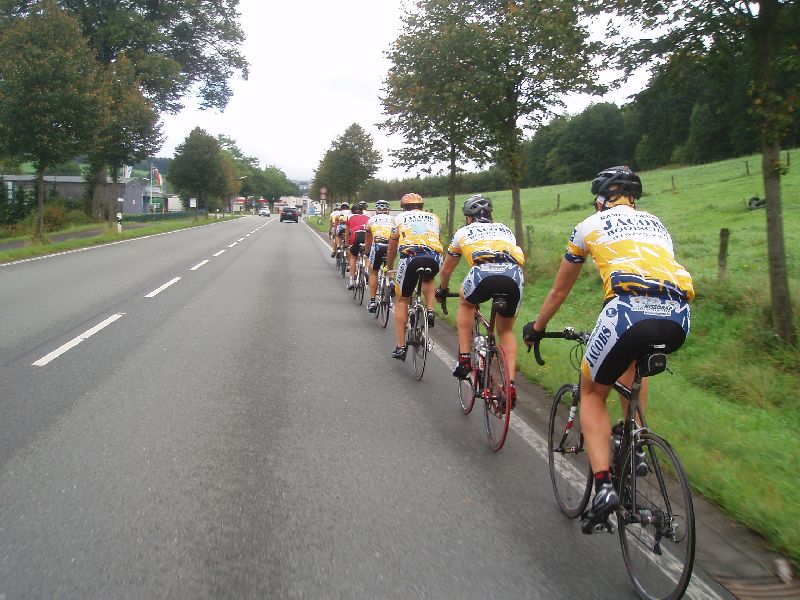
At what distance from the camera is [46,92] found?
21562 millimetres

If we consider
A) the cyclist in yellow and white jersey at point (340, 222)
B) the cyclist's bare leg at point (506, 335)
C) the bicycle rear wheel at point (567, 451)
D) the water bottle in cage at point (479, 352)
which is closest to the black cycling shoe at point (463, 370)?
the water bottle in cage at point (479, 352)

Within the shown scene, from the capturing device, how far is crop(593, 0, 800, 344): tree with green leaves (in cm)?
716

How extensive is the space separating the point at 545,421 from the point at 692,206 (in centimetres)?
2512

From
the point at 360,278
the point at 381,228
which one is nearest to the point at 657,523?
the point at 381,228

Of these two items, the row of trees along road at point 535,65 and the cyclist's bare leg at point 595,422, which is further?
the row of trees along road at point 535,65

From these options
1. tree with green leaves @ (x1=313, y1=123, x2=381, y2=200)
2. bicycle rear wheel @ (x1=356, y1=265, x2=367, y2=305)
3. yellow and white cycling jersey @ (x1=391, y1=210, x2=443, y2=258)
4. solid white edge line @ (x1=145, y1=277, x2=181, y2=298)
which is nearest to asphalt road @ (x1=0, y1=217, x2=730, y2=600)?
yellow and white cycling jersey @ (x1=391, y1=210, x2=443, y2=258)

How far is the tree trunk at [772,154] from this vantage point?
7.22 metres

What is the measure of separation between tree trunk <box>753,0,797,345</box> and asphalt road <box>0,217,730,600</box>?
405cm

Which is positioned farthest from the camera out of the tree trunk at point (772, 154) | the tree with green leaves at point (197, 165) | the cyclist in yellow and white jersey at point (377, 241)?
the tree with green leaves at point (197, 165)

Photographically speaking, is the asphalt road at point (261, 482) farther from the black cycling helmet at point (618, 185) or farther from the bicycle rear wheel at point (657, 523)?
the black cycling helmet at point (618, 185)

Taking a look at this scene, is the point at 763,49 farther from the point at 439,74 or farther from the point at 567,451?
the point at 439,74

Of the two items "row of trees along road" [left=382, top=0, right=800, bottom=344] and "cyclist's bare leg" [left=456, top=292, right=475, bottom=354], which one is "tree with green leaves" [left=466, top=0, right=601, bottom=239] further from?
"cyclist's bare leg" [left=456, top=292, right=475, bottom=354]

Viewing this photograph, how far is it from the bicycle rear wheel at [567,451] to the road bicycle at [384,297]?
16.6 ft

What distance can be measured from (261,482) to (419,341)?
127 inches
